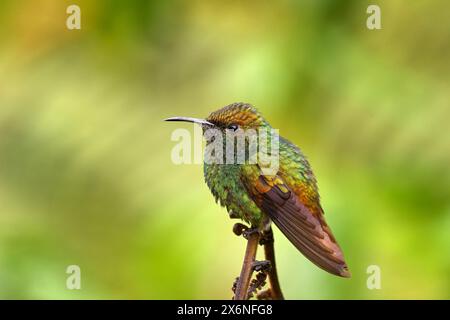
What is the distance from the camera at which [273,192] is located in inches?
93.2

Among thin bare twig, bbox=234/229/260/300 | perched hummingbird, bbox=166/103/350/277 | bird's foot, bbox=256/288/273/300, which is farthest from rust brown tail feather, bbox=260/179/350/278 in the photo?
thin bare twig, bbox=234/229/260/300

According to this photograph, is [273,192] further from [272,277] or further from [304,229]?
[272,277]

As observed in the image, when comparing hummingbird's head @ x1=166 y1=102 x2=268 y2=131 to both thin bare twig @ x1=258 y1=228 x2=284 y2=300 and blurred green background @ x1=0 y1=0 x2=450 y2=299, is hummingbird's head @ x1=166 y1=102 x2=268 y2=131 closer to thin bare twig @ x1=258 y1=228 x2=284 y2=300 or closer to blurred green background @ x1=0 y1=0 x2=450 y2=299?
thin bare twig @ x1=258 y1=228 x2=284 y2=300

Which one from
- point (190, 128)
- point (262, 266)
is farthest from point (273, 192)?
point (190, 128)

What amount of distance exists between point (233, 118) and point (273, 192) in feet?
0.94

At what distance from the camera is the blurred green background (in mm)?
3621

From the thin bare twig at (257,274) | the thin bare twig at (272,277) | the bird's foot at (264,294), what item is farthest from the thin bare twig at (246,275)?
the bird's foot at (264,294)

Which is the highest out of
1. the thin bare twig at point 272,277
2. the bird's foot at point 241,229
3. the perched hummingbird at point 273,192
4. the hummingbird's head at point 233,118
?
the hummingbird's head at point 233,118

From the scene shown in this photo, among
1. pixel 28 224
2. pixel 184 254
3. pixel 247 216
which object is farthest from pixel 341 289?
pixel 28 224

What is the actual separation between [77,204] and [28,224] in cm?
29

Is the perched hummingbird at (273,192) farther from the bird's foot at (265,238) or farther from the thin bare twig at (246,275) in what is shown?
the thin bare twig at (246,275)

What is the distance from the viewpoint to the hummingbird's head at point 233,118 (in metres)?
2.38

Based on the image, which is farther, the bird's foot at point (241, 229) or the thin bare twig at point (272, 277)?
the bird's foot at point (241, 229)

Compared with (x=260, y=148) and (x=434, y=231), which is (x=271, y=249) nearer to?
(x=260, y=148)
